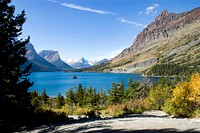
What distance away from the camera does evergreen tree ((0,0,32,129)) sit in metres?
23.7

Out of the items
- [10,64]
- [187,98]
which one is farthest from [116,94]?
[10,64]

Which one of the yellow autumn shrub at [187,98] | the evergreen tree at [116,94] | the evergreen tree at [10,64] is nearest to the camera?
the evergreen tree at [10,64]

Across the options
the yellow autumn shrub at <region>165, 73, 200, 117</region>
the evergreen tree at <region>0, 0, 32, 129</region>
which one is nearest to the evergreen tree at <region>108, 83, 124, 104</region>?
the yellow autumn shrub at <region>165, 73, 200, 117</region>

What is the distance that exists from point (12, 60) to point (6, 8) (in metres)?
5.12

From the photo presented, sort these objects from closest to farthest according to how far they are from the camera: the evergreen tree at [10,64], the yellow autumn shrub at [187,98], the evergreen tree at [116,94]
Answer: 1. the evergreen tree at [10,64]
2. the yellow autumn shrub at [187,98]
3. the evergreen tree at [116,94]

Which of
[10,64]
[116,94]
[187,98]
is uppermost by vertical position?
[10,64]

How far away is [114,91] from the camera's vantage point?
95938mm

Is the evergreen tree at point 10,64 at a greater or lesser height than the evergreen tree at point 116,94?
greater

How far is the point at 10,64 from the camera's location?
24.4 m

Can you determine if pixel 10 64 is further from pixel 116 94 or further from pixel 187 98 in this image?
pixel 116 94

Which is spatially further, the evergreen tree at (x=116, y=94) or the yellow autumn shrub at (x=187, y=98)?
the evergreen tree at (x=116, y=94)

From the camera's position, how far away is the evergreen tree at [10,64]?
23656mm

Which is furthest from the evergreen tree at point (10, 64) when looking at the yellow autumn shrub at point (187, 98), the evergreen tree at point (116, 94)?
the evergreen tree at point (116, 94)

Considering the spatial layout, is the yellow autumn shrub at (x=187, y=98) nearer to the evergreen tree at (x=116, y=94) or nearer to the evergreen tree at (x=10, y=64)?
the evergreen tree at (x=10, y=64)
